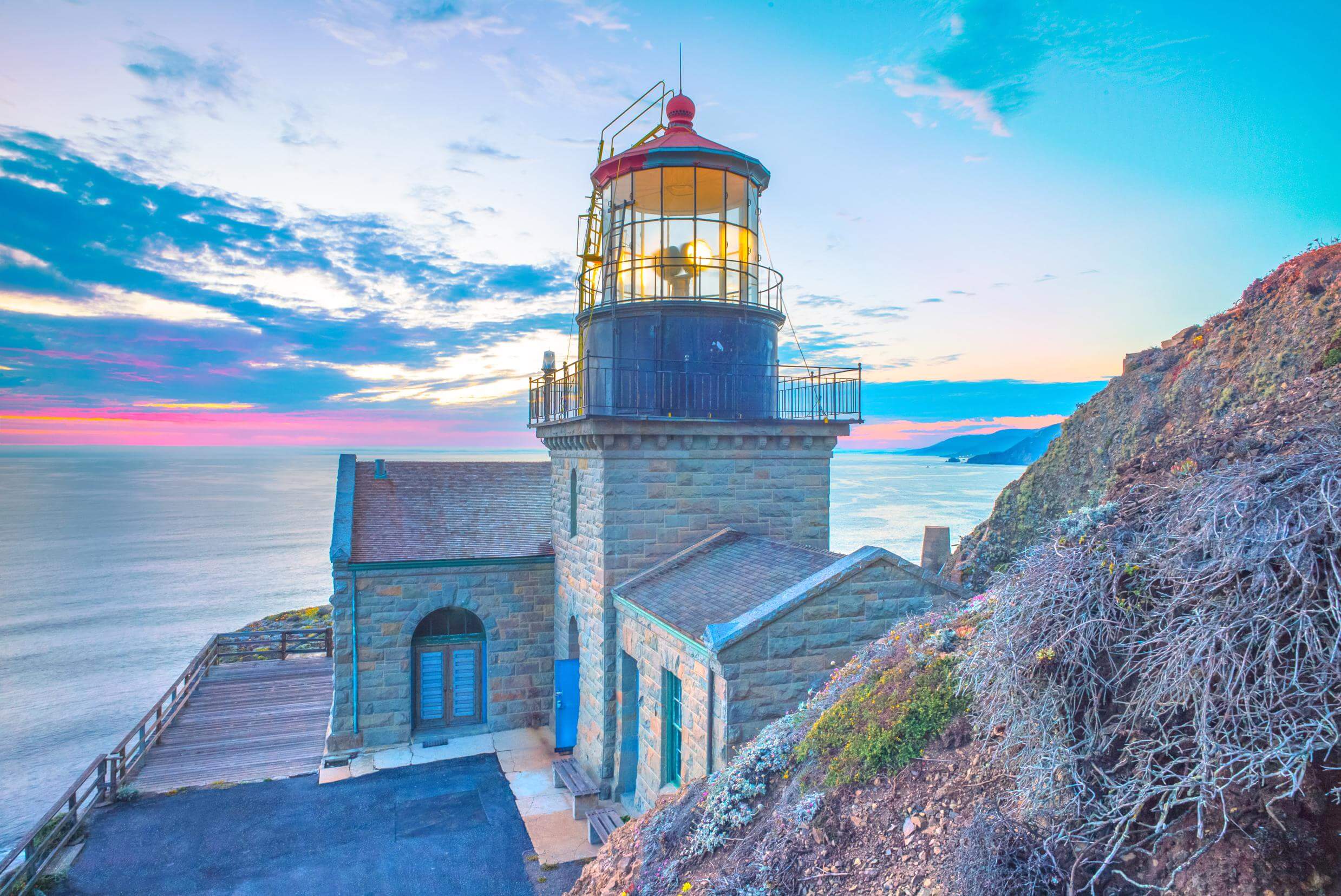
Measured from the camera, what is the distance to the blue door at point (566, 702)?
43.3 feet

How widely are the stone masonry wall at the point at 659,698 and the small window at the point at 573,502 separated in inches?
97.2

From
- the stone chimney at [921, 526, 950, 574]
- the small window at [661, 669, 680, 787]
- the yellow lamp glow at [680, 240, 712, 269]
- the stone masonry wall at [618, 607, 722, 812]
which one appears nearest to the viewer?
the stone masonry wall at [618, 607, 722, 812]

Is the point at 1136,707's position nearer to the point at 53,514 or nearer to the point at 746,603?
the point at 746,603

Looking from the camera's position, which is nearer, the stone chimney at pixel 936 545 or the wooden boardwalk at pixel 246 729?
the wooden boardwalk at pixel 246 729

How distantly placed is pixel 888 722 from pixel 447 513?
1238 centimetres

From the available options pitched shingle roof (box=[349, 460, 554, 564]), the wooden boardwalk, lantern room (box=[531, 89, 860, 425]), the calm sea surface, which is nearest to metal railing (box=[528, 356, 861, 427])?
lantern room (box=[531, 89, 860, 425])

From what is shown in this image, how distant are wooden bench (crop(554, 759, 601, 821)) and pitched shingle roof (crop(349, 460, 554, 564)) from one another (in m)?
4.26

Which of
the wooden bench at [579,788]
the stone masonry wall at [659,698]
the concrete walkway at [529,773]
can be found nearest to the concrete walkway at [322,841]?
the concrete walkway at [529,773]

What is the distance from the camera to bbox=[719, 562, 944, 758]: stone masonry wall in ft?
27.2

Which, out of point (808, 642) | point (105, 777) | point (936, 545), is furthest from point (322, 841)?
point (936, 545)

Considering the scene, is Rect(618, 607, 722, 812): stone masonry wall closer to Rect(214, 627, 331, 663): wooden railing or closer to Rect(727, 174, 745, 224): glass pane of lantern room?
Rect(727, 174, 745, 224): glass pane of lantern room

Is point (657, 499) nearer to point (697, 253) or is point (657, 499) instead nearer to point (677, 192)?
point (697, 253)

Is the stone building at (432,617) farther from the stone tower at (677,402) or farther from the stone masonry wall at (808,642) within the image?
the stone masonry wall at (808,642)

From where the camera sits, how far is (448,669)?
14.9m
